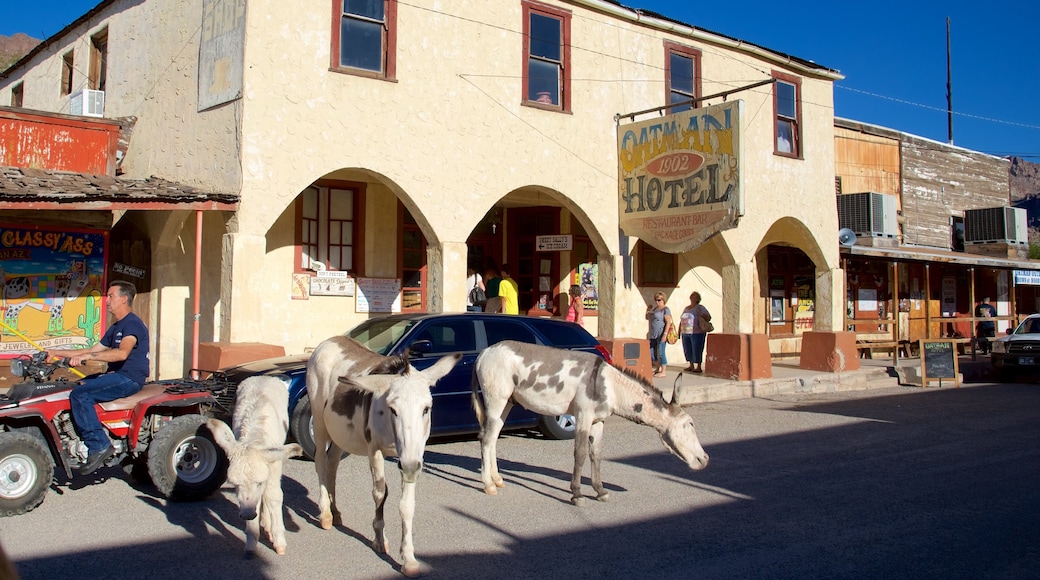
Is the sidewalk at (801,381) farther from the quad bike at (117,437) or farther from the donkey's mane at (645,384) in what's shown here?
the quad bike at (117,437)

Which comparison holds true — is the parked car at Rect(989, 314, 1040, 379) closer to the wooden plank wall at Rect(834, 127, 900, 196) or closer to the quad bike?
the wooden plank wall at Rect(834, 127, 900, 196)

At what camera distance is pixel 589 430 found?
24.5 feet

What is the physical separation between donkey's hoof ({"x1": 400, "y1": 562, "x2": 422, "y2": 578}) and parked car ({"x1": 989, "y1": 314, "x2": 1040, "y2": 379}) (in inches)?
740

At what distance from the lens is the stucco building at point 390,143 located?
11.8 meters

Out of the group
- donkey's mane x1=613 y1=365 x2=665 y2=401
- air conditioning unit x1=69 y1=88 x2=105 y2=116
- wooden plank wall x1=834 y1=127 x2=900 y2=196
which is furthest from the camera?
wooden plank wall x1=834 y1=127 x2=900 y2=196

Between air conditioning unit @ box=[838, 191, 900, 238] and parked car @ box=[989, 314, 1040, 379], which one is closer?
parked car @ box=[989, 314, 1040, 379]

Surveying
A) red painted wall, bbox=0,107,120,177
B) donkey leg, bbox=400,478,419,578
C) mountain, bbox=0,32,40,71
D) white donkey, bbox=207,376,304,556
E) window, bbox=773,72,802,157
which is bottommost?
donkey leg, bbox=400,478,419,578

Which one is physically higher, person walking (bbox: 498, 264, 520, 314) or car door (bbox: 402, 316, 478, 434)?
person walking (bbox: 498, 264, 520, 314)

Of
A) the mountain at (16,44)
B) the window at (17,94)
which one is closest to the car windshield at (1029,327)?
the window at (17,94)

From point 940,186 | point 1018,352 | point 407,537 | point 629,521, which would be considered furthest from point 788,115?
point 407,537

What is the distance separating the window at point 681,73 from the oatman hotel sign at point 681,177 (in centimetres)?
199

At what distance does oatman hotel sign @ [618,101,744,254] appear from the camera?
13.3 metres

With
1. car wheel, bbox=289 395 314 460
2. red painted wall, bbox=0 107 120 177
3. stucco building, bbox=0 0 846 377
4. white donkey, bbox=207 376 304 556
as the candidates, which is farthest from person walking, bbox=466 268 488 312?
white donkey, bbox=207 376 304 556

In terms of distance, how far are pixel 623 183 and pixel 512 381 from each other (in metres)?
8.29
